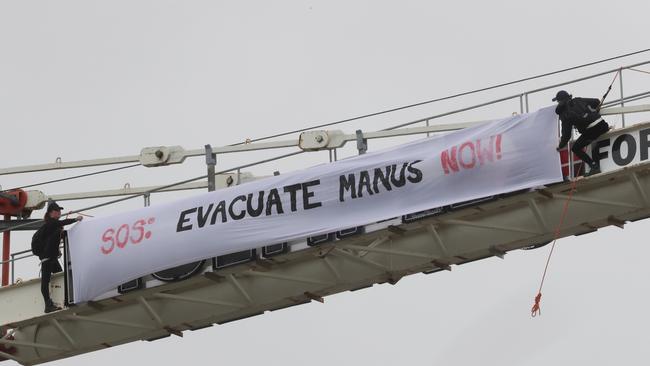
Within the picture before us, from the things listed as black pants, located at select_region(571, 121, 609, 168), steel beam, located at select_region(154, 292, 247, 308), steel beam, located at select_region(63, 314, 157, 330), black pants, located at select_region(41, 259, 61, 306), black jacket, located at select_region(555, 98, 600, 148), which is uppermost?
black jacket, located at select_region(555, 98, 600, 148)

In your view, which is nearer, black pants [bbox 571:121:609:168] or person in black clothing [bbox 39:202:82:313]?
black pants [bbox 571:121:609:168]

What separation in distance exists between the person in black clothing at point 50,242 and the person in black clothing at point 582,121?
1124 centimetres

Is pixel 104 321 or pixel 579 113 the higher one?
pixel 579 113

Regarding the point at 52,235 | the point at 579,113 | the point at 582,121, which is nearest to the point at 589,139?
the point at 582,121

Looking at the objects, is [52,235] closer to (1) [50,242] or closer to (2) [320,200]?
(1) [50,242]

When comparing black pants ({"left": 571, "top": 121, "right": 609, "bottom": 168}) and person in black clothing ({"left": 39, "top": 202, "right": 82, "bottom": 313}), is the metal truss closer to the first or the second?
black pants ({"left": 571, "top": 121, "right": 609, "bottom": 168})

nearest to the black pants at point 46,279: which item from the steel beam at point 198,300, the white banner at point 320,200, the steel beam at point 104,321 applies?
the white banner at point 320,200

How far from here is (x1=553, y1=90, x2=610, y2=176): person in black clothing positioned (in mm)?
31219

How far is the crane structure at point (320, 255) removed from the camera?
3169cm

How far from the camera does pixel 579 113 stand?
102 feet

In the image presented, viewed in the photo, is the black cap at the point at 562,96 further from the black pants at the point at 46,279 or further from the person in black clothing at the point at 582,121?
the black pants at the point at 46,279

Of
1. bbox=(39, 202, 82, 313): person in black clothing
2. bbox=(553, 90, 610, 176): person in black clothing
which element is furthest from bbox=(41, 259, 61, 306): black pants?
bbox=(553, 90, 610, 176): person in black clothing

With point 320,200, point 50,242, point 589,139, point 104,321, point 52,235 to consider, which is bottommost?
point 104,321

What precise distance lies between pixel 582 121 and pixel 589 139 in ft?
1.23
